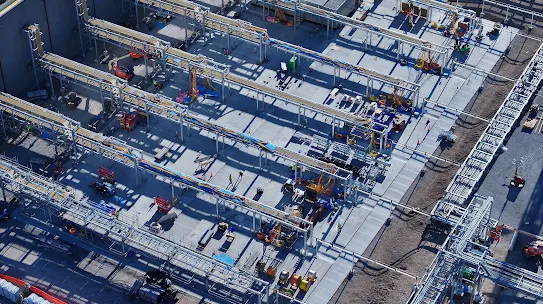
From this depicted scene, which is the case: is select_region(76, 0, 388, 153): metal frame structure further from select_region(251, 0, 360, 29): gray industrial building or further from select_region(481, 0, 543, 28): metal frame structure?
select_region(481, 0, 543, 28): metal frame structure

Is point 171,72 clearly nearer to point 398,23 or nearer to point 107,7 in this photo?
point 107,7

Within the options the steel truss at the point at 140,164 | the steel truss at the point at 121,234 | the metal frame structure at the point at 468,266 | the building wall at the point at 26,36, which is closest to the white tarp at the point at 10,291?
the steel truss at the point at 121,234

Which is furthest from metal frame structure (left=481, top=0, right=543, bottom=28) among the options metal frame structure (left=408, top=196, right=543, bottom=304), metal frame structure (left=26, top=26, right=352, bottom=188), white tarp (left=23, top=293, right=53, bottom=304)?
white tarp (left=23, top=293, right=53, bottom=304)

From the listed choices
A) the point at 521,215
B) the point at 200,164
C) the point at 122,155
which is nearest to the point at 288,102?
the point at 200,164

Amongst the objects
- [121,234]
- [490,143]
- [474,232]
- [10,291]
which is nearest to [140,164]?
[121,234]

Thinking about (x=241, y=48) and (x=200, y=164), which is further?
(x=241, y=48)

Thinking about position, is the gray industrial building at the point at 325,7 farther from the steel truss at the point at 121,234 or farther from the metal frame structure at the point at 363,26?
the steel truss at the point at 121,234
